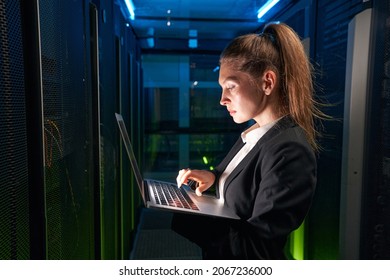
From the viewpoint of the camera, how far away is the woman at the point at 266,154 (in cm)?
77

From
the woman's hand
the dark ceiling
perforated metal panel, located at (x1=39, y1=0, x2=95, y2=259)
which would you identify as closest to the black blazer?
the woman's hand

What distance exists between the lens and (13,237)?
0.64 meters

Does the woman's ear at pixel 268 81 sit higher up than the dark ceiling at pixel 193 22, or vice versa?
the dark ceiling at pixel 193 22

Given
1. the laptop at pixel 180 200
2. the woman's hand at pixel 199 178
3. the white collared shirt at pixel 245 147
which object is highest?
the white collared shirt at pixel 245 147

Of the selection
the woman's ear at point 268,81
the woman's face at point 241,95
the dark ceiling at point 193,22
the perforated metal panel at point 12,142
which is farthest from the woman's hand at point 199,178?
the dark ceiling at point 193,22

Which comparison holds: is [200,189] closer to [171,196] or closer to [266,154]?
[171,196]

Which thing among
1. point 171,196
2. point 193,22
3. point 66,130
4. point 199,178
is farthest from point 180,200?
point 193,22

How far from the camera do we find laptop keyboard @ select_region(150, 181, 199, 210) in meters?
0.83

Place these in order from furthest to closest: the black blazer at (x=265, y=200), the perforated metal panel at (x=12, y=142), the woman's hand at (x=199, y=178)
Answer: the woman's hand at (x=199, y=178), the black blazer at (x=265, y=200), the perforated metal panel at (x=12, y=142)

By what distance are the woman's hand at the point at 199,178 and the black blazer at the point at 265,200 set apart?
111 millimetres

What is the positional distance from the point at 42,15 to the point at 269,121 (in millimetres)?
673

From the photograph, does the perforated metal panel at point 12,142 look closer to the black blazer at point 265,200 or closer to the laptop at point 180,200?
the laptop at point 180,200

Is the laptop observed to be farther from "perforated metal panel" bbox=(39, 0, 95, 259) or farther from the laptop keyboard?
"perforated metal panel" bbox=(39, 0, 95, 259)
